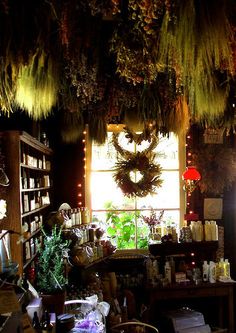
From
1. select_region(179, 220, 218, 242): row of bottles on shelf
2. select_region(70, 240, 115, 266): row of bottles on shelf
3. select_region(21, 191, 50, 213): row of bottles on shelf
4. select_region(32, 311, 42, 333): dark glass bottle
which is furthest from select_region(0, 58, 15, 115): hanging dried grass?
select_region(179, 220, 218, 242): row of bottles on shelf

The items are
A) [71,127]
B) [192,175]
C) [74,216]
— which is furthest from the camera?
[192,175]

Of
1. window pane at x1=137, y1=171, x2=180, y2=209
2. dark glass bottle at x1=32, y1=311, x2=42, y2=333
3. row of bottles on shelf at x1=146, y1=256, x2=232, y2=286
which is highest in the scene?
window pane at x1=137, y1=171, x2=180, y2=209

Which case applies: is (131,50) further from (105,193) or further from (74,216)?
(105,193)

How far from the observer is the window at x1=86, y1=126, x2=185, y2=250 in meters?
5.44

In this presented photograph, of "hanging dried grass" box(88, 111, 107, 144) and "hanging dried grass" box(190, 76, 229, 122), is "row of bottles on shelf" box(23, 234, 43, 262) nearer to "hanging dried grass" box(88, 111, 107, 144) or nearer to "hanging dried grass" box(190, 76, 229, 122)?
"hanging dried grass" box(88, 111, 107, 144)

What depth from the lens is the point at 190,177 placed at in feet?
16.1

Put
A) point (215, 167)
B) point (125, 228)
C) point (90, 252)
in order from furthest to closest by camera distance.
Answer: point (125, 228), point (215, 167), point (90, 252)

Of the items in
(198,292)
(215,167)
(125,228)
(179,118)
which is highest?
(179,118)

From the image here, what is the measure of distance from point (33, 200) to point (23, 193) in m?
0.38

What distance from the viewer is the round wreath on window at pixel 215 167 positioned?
5.30 metres

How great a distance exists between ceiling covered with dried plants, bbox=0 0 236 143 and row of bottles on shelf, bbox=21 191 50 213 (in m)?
0.94

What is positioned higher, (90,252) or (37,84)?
(37,84)

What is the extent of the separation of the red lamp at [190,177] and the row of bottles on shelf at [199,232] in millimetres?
462

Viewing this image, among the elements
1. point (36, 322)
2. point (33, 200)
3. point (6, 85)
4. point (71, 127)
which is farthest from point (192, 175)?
point (6, 85)
